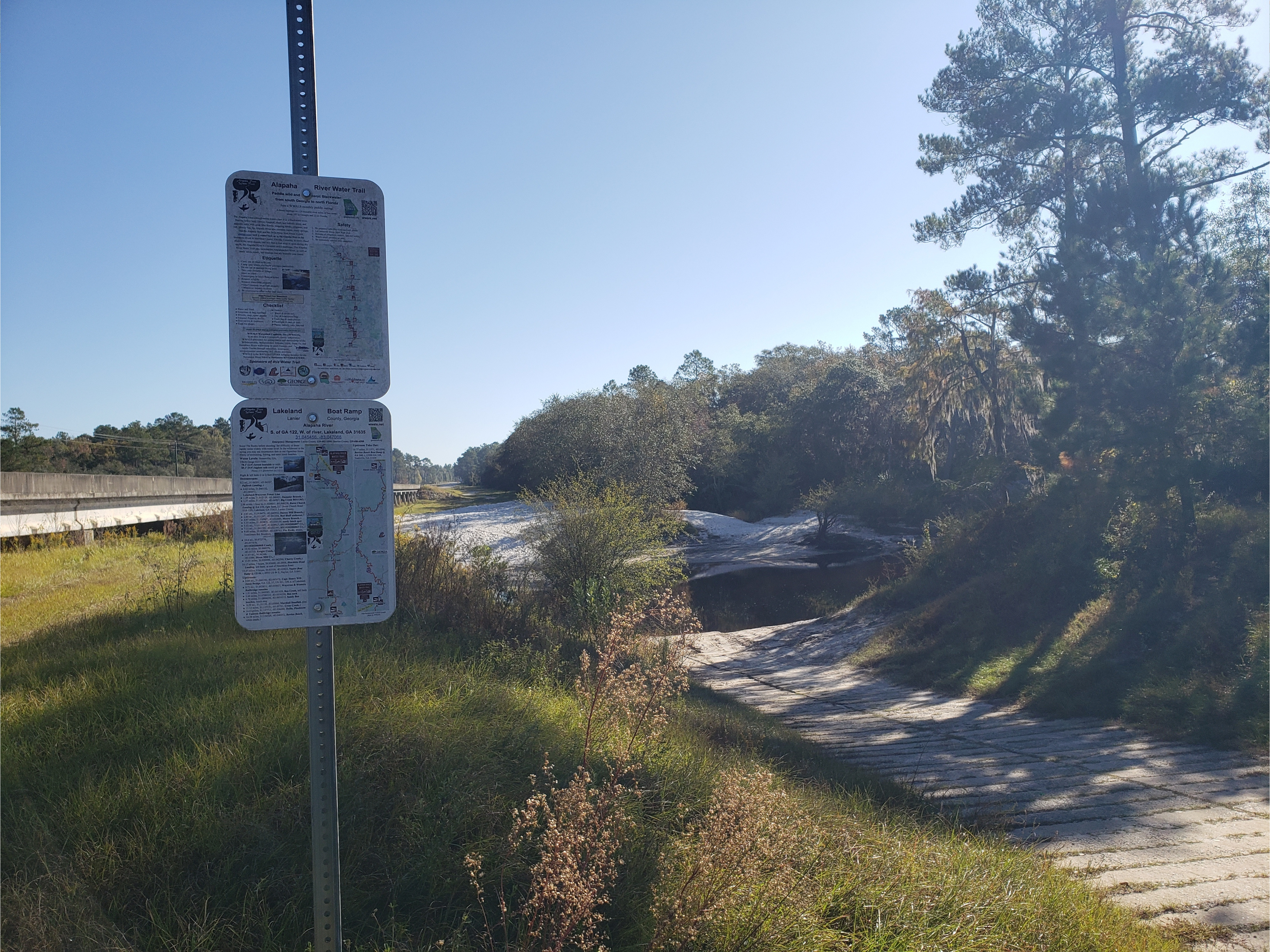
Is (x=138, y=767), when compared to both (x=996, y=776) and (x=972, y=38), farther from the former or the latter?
(x=972, y=38)

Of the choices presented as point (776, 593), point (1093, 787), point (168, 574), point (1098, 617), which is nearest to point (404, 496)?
point (776, 593)

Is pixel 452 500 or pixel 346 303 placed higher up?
pixel 346 303

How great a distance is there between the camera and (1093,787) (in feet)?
18.5

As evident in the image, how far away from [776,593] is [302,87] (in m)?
19.2

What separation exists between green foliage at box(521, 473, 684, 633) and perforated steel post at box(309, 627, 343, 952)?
9227mm

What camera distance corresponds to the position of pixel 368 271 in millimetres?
2445

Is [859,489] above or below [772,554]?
above

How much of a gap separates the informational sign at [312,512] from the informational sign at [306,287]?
7 cm

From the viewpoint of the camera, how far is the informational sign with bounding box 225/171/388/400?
2314mm

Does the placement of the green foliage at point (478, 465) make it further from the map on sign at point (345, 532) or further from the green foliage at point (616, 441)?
the map on sign at point (345, 532)

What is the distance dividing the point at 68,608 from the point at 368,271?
25.0 ft

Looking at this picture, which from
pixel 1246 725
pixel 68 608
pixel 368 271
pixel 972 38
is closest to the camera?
pixel 368 271

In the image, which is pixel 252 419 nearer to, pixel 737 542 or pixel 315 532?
pixel 315 532

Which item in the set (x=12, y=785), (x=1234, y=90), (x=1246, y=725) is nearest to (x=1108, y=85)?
(x=1234, y=90)
